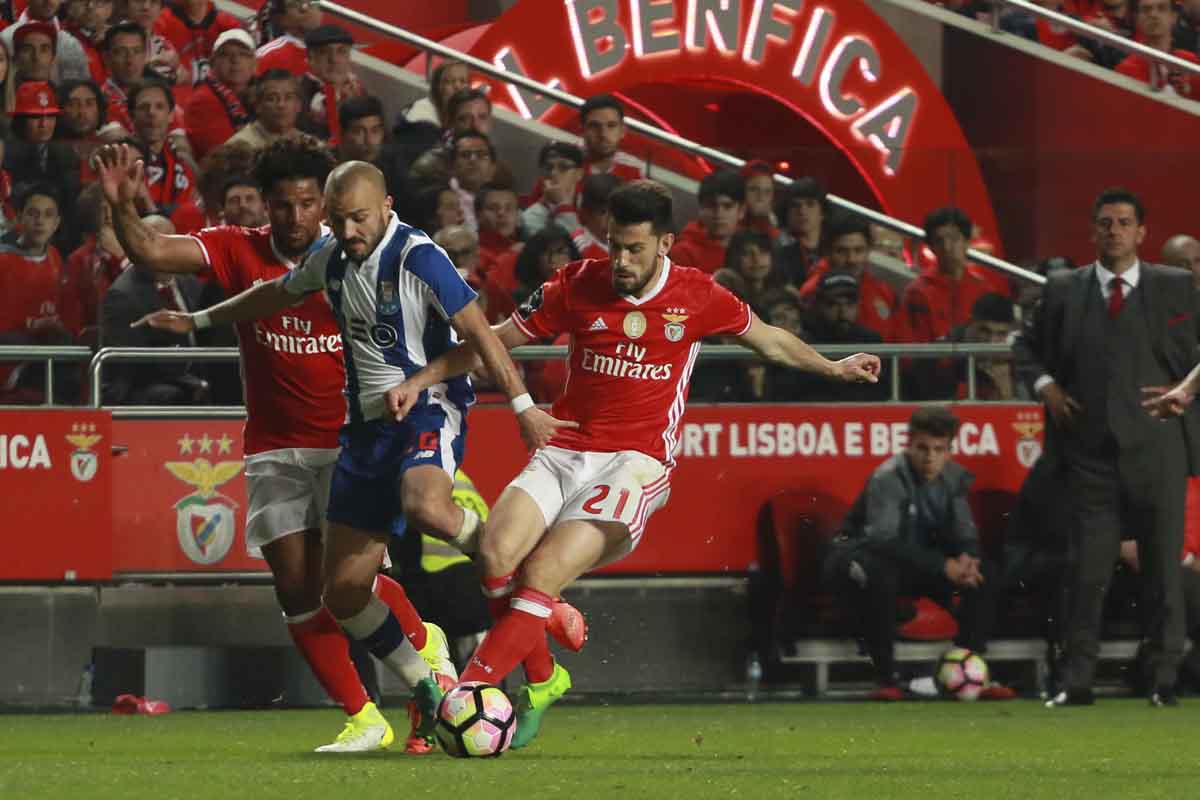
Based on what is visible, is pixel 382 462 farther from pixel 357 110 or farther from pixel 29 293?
pixel 357 110

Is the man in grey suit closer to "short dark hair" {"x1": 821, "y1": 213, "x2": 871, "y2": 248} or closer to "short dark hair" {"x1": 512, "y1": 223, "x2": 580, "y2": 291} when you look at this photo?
"short dark hair" {"x1": 821, "y1": 213, "x2": 871, "y2": 248}

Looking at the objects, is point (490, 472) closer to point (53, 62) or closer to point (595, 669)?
point (595, 669)

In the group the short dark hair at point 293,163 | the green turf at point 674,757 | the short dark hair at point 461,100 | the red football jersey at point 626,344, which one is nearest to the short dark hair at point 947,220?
the green turf at point 674,757

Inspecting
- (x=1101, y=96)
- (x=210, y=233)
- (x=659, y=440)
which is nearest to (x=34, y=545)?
(x=210, y=233)

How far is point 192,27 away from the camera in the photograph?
17.0m

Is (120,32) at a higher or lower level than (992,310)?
higher

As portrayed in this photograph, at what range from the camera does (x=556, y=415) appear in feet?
32.3

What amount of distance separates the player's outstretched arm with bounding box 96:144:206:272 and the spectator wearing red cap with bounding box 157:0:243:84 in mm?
7156

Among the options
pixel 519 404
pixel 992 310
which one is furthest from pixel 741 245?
pixel 519 404

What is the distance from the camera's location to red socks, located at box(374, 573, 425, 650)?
9.88 meters

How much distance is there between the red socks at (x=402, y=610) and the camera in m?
9.88

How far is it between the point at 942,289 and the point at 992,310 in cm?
29

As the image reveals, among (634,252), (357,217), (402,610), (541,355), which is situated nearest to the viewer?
(357,217)

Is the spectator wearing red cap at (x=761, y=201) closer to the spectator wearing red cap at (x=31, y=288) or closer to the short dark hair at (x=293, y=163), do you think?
the spectator wearing red cap at (x=31, y=288)
